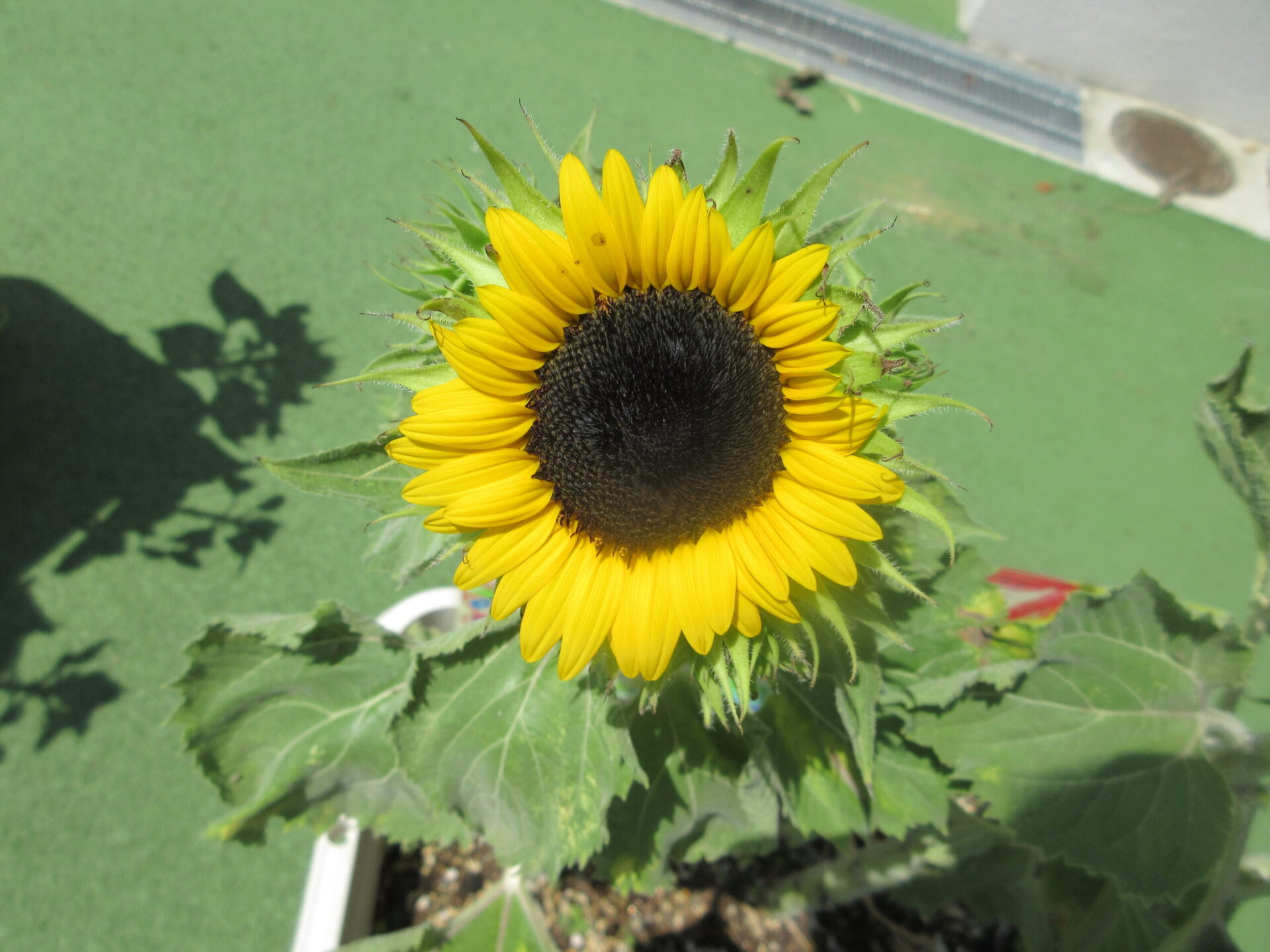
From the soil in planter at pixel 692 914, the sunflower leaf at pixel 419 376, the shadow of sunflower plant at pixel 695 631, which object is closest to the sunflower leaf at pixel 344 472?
the shadow of sunflower plant at pixel 695 631

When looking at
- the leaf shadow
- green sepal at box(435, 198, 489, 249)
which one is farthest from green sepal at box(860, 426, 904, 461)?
the leaf shadow

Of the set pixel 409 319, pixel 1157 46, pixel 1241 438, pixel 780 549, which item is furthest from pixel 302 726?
pixel 1157 46

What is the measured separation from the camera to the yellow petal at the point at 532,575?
1.10m

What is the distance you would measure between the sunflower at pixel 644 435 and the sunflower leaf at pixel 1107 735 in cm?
68

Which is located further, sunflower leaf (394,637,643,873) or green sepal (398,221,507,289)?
sunflower leaf (394,637,643,873)

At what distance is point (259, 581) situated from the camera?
2658 mm

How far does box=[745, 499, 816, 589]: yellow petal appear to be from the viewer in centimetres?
107

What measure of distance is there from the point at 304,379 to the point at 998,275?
10.0ft

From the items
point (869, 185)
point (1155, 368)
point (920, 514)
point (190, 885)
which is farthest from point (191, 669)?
point (1155, 368)

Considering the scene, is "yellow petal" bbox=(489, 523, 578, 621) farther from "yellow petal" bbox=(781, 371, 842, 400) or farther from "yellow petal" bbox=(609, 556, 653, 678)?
"yellow petal" bbox=(781, 371, 842, 400)

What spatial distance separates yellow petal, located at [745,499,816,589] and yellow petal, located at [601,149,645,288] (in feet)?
1.37

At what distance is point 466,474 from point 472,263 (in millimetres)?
317

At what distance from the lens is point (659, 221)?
1017 mm

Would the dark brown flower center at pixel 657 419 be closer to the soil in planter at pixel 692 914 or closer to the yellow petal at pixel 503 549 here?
the yellow petal at pixel 503 549
